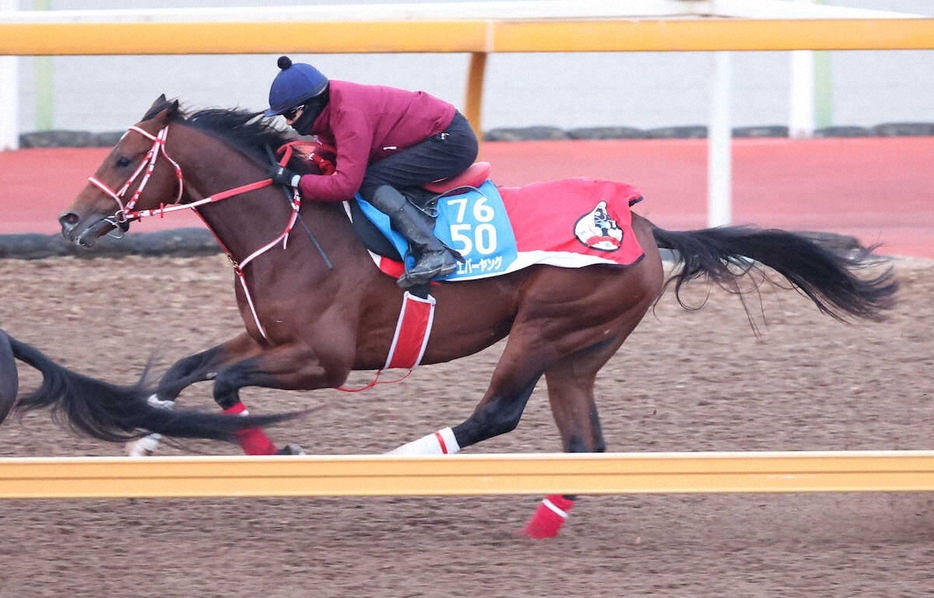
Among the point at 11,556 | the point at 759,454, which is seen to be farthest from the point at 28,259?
the point at 759,454

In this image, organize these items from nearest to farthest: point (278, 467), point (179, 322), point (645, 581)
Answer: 1. point (278, 467)
2. point (645, 581)
3. point (179, 322)

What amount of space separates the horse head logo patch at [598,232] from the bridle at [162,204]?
41.7 inches

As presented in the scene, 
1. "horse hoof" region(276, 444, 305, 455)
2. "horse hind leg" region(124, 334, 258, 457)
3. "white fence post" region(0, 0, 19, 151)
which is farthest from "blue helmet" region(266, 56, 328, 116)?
"white fence post" region(0, 0, 19, 151)

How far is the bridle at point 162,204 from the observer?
176 inches

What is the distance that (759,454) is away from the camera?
3.74m

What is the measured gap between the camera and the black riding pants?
4.53 m

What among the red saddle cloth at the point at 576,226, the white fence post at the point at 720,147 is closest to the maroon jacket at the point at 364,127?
the red saddle cloth at the point at 576,226

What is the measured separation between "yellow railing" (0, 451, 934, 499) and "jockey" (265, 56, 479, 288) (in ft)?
3.15

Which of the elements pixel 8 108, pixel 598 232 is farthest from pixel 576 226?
pixel 8 108

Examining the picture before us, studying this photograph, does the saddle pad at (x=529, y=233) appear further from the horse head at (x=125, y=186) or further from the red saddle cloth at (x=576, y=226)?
the horse head at (x=125, y=186)

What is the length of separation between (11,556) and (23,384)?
87.0 inches

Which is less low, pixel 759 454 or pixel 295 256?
pixel 295 256

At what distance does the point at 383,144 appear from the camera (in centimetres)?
454

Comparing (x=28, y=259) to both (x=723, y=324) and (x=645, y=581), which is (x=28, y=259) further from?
(x=645, y=581)
